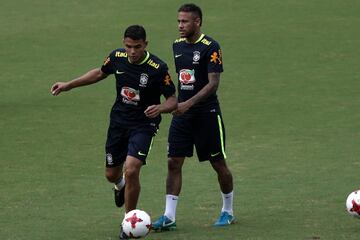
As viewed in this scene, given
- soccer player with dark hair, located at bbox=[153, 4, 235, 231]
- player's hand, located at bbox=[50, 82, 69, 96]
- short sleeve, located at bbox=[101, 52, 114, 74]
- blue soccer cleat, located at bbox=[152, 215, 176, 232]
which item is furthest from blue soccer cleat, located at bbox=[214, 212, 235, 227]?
player's hand, located at bbox=[50, 82, 69, 96]

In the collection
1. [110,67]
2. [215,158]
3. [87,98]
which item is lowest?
[87,98]

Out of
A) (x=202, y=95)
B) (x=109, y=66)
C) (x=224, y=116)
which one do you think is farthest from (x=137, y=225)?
(x=224, y=116)

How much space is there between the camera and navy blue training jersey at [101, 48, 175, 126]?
11.0m

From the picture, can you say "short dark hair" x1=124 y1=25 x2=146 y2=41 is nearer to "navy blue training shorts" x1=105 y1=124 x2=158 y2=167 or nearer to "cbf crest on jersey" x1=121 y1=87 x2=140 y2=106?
"cbf crest on jersey" x1=121 y1=87 x2=140 y2=106

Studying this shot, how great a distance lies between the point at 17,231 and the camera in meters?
11.1

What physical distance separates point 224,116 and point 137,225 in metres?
10.1

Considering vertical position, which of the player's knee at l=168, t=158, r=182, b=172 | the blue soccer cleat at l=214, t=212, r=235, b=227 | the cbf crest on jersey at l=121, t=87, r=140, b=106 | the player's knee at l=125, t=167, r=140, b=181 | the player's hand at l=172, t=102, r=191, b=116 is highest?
the cbf crest on jersey at l=121, t=87, r=140, b=106

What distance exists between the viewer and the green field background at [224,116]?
39.0 feet

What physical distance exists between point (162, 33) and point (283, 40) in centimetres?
343

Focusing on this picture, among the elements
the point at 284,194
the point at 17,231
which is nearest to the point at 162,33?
the point at 284,194

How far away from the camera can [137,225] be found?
10.1 metres

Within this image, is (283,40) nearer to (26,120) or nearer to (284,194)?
(26,120)

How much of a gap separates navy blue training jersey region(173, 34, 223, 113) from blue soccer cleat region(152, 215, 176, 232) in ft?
4.20

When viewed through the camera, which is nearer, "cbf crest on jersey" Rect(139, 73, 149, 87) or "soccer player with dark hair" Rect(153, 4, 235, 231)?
"cbf crest on jersey" Rect(139, 73, 149, 87)
